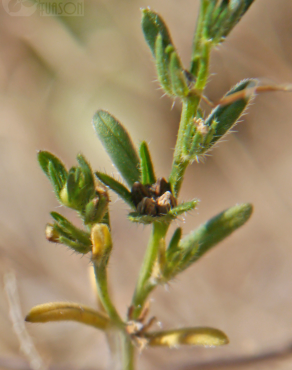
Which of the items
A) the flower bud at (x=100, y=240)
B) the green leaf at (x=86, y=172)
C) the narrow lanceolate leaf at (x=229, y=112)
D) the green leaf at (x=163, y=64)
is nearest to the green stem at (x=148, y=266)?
the flower bud at (x=100, y=240)

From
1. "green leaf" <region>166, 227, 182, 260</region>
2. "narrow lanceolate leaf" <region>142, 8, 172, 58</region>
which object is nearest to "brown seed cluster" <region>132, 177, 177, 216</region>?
"green leaf" <region>166, 227, 182, 260</region>

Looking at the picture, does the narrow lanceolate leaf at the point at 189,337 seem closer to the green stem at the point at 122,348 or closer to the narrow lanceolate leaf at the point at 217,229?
the green stem at the point at 122,348

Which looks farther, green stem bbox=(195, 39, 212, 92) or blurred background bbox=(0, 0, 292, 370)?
blurred background bbox=(0, 0, 292, 370)

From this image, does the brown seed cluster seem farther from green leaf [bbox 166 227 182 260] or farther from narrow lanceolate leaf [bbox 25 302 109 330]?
narrow lanceolate leaf [bbox 25 302 109 330]

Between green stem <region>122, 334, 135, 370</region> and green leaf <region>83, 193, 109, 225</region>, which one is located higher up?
green leaf <region>83, 193, 109, 225</region>

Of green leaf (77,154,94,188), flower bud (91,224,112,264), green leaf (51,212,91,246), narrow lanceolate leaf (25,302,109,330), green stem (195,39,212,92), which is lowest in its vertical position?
narrow lanceolate leaf (25,302,109,330)

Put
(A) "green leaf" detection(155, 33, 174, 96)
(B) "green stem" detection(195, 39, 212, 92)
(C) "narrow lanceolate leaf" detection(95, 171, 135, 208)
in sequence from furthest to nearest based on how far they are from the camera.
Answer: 1. (C) "narrow lanceolate leaf" detection(95, 171, 135, 208)
2. (A) "green leaf" detection(155, 33, 174, 96)
3. (B) "green stem" detection(195, 39, 212, 92)

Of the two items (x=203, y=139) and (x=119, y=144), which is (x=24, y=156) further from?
(x=203, y=139)

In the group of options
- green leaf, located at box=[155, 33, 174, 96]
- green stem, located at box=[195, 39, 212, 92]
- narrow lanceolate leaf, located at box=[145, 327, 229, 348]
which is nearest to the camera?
green stem, located at box=[195, 39, 212, 92]
